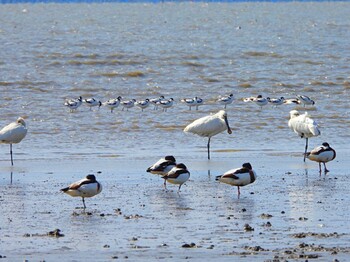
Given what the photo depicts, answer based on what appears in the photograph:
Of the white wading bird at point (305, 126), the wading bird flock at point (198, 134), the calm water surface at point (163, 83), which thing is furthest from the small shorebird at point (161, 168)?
the white wading bird at point (305, 126)

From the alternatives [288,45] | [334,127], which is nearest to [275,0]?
[288,45]

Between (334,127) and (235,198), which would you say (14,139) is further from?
(334,127)

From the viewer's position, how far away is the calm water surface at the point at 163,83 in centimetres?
2028

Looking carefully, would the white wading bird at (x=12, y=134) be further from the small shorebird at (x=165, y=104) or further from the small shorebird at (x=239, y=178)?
the small shorebird at (x=165, y=104)

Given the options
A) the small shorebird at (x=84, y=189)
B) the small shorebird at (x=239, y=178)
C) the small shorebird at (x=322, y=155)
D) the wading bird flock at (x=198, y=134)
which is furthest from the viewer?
the small shorebird at (x=322, y=155)

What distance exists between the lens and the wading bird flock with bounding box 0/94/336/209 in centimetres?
1255

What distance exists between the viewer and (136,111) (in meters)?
26.6

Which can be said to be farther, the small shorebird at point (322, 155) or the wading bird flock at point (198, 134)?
the small shorebird at point (322, 155)

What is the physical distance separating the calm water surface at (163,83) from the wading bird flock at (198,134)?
1.09ft

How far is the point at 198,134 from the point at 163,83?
16486 mm

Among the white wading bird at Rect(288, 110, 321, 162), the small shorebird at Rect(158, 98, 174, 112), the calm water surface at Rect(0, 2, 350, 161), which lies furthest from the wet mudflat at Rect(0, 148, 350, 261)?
the small shorebird at Rect(158, 98, 174, 112)

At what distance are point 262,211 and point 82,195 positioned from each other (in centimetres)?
224

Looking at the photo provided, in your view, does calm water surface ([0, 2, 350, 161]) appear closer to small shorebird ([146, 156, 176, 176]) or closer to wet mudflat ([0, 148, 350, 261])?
wet mudflat ([0, 148, 350, 261])

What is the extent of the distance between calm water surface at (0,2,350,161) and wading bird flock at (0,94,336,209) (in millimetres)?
332
